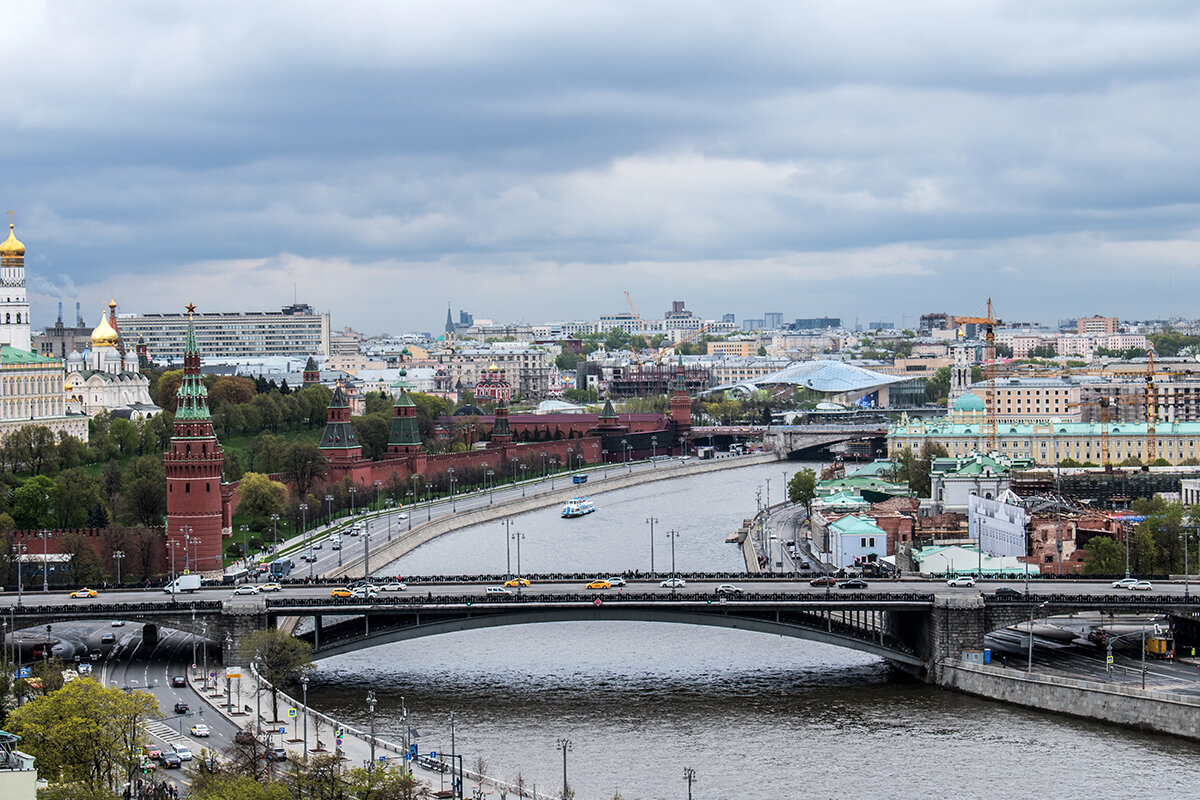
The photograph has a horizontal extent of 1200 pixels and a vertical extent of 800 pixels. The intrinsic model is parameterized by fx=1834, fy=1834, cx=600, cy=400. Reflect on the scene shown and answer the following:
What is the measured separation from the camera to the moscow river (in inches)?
1655

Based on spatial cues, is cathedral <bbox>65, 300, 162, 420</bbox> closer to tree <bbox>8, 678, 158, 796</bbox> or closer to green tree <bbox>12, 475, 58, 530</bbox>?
green tree <bbox>12, 475, 58, 530</bbox>

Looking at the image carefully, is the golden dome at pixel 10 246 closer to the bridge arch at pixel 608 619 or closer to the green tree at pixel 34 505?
the green tree at pixel 34 505

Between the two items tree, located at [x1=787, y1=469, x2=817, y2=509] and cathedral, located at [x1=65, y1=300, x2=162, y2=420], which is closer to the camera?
tree, located at [x1=787, y1=469, x2=817, y2=509]

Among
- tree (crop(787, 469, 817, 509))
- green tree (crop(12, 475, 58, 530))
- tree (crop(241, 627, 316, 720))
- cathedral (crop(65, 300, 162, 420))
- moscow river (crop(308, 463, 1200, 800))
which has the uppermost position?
cathedral (crop(65, 300, 162, 420))

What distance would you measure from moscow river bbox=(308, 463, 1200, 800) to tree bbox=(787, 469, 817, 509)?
34.0 meters

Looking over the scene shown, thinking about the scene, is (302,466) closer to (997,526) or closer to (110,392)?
(110,392)

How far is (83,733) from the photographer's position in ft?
121

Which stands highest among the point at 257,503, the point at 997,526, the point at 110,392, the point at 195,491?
the point at 110,392

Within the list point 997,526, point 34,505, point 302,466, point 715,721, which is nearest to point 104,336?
point 302,466

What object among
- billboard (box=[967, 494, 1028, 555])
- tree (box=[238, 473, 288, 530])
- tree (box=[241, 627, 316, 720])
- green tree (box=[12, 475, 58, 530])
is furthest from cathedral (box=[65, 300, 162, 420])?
tree (box=[241, 627, 316, 720])

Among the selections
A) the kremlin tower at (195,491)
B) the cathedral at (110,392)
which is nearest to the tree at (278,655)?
the kremlin tower at (195,491)

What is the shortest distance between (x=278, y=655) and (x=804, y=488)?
5126 cm

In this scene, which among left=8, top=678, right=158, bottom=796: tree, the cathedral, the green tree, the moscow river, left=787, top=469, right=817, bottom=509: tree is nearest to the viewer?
left=8, top=678, right=158, bottom=796: tree

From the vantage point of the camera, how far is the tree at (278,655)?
49.9m
